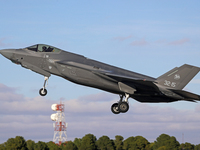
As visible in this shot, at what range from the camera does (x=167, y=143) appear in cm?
14262

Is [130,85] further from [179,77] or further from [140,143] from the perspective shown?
[140,143]

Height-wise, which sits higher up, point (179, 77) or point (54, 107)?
point (54, 107)

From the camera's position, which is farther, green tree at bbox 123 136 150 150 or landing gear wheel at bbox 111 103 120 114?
green tree at bbox 123 136 150 150

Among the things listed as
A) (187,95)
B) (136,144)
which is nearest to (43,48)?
(187,95)

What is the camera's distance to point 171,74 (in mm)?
30062

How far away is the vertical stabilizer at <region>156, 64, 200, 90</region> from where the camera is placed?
1180 inches

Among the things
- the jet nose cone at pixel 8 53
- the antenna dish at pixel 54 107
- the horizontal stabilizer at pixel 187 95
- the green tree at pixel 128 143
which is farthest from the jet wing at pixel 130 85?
the green tree at pixel 128 143

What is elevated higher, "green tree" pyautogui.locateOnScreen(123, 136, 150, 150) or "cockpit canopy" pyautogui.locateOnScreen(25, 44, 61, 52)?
"cockpit canopy" pyautogui.locateOnScreen(25, 44, 61, 52)

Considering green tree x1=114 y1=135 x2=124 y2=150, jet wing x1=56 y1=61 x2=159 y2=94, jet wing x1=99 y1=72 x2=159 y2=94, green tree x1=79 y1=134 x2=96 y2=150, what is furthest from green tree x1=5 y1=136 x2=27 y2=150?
jet wing x1=99 y1=72 x2=159 y2=94

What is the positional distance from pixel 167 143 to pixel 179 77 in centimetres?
11742

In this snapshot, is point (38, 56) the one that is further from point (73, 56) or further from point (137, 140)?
point (137, 140)

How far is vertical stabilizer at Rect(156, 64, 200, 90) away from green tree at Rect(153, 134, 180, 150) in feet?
377

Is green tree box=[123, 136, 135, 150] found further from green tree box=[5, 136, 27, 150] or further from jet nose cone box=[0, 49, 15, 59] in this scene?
jet nose cone box=[0, 49, 15, 59]

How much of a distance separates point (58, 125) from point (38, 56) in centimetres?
9189
